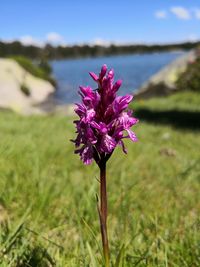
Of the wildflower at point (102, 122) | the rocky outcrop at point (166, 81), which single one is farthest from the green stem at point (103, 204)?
the rocky outcrop at point (166, 81)

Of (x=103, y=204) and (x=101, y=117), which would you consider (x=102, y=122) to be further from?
(x=103, y=204)

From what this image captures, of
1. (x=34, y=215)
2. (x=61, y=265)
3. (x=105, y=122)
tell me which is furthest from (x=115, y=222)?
(x=105, y=122)

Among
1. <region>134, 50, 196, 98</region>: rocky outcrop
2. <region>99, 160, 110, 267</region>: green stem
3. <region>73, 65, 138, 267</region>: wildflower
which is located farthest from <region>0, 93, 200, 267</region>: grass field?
<region>134, 50, 196, 98</region>: rocky outcrop

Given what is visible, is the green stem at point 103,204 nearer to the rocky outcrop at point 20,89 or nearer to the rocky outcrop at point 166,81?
the rocky outcrop at point 166,81

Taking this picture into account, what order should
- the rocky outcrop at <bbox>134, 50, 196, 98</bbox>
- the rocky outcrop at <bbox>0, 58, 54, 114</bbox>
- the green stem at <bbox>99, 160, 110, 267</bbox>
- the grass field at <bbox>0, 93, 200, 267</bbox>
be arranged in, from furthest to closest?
the rocky outcrop at <bbox>0, 58, 54, 114</bbox>, the rocky outcrop at <bbox>134, 50, 196, 98</bbox>, the grass field at <bbox>0, 93, 200, 267</bbox>, the green stem at <bbox>99, 160, 110, 267</bbox>

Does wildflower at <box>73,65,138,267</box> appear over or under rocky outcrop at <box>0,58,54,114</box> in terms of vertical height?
under

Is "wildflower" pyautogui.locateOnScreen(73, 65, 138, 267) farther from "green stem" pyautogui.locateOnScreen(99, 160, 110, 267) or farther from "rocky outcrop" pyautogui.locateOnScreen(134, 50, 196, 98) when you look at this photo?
"rocky outcrop" pyautogui.locateOnScreen(134, 50, 196, 98)

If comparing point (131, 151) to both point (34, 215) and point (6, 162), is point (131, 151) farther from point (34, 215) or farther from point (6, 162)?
point (34, 215)
